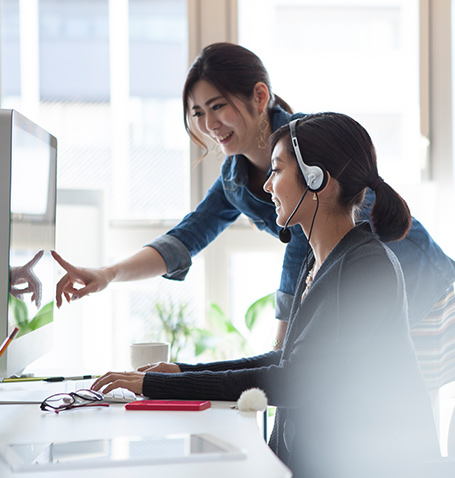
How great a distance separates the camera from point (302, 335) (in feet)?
3.50

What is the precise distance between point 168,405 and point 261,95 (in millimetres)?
905

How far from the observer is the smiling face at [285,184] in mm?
1222

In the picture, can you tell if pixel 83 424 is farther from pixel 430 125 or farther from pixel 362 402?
pixel 430 125

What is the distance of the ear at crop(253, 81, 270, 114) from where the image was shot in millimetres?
1604

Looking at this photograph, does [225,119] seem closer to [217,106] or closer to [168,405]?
[217,106]

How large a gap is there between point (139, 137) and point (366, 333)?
192 centimetres

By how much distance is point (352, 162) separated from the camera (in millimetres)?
1178

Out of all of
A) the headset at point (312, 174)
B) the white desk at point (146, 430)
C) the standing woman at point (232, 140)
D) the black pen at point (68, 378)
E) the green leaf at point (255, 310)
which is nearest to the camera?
the white desk at point (146, 430)

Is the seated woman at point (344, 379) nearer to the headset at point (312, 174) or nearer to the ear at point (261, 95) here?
the headset at point (312, 174)

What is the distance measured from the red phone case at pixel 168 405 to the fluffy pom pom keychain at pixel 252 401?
61mm

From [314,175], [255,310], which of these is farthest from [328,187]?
[255,310]

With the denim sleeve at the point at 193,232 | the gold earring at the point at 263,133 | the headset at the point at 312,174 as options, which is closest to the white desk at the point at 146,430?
the headset at the point at 312,174

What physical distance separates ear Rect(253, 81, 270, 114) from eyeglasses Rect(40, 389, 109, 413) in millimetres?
871

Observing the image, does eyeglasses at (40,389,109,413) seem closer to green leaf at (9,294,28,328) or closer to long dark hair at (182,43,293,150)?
green leaf at (9,294,28,328)
